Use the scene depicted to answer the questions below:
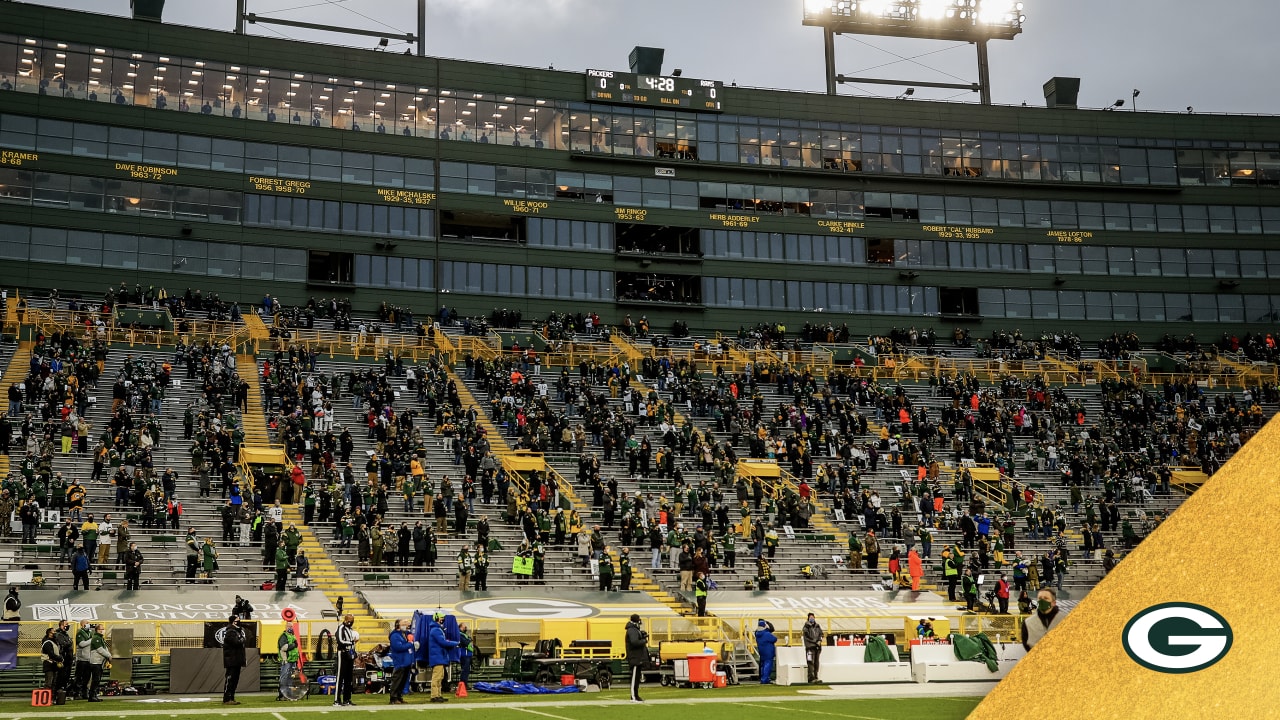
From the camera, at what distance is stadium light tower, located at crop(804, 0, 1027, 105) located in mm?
68625

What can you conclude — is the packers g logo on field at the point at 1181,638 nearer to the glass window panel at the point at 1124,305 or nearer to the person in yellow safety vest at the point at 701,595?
the person in yellow safety vest at the point at 701,595

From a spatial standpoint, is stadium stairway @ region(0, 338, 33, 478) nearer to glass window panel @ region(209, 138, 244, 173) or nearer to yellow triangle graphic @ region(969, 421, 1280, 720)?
glass window panel @ region(209, 138, 244, 173)

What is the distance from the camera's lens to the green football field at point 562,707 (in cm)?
1645

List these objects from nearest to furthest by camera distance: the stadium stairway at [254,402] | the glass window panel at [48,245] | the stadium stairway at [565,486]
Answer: the stadium stairway at [565,486] → the stadium stairway at [254,402] → the glass window panel at [48,245]

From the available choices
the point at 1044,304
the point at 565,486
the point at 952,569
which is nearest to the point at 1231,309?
the point at 1044,304

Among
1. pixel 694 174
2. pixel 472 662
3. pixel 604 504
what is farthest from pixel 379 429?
pixel 694 174

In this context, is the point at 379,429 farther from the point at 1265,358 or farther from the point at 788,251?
the point at 1265,358

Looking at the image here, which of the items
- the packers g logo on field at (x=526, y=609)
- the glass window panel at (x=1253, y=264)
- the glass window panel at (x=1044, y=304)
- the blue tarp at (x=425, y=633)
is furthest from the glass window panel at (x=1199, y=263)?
the blue tarp at (x=425, y=633)

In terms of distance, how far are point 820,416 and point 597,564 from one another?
1712cm

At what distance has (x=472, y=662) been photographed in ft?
75.4

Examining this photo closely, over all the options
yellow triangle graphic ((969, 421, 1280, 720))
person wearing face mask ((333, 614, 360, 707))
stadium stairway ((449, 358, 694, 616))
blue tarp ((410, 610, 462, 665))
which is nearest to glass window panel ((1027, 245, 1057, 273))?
stadium stairway ((449, 358, 694, 616))

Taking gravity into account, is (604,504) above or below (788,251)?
below

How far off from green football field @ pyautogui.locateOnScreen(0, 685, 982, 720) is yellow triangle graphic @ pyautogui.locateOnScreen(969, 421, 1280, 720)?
37.3ft

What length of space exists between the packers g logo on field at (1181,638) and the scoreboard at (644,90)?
61382 millimetres
